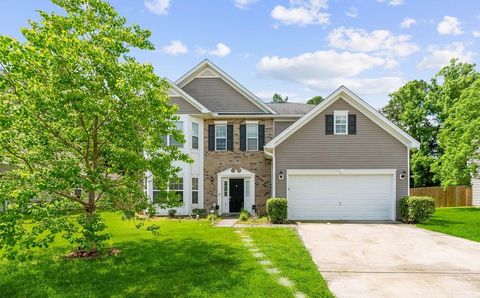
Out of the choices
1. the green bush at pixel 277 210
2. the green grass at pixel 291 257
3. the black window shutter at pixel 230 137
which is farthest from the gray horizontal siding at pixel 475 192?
the green grass at pixel 291 257

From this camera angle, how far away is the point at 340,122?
16906mm

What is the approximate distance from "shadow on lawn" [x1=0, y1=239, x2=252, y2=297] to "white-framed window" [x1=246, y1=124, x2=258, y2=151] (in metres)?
10.0

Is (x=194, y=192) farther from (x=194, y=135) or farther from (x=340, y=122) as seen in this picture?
(x=340, y=122)

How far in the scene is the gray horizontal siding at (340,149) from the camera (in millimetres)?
16625

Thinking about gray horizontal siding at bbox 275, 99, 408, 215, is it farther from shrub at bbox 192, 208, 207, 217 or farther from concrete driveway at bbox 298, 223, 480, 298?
shrub at bbox 192, 208, 207, 217

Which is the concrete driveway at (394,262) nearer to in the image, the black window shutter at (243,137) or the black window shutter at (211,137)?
the black window shutter at (243,137)

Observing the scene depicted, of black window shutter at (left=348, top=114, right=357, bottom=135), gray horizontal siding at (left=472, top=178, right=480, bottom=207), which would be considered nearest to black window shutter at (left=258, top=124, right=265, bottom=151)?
black window shutter at (left=348, top=114, right=357, bottom=135)

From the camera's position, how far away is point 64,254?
9688mm

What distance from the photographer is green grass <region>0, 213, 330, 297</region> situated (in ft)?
22.2

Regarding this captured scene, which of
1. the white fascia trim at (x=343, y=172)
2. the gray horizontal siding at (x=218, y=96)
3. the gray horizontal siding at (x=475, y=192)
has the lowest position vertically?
the gray horizontal siding at (x=475, y=192)

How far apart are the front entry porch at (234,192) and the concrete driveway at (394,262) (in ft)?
19.7

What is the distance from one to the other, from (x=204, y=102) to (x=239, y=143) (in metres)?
3.28

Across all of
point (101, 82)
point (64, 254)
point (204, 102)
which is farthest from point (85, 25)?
point (204, 102)

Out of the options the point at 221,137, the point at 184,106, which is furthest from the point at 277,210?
the point at 184,106
